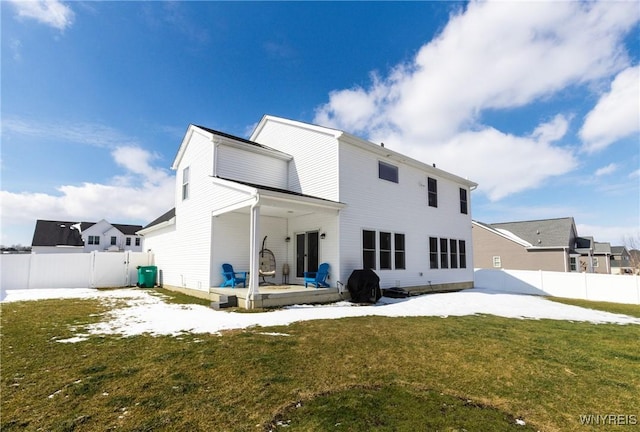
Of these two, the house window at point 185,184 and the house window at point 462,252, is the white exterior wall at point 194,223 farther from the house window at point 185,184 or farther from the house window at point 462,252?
the house window at point 462,252

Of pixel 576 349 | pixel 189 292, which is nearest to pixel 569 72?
pixel 576 349

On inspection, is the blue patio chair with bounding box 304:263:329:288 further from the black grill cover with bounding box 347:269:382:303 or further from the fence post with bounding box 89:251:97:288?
the fence post with bounding box 89:251:97:288

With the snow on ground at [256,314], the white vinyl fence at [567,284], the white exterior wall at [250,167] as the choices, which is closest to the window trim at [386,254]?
the snow on ground at [256,314]

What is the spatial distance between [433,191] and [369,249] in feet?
18.4

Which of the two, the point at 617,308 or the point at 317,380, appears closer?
the point at 317,380

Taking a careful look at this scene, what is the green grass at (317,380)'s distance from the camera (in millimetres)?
2805

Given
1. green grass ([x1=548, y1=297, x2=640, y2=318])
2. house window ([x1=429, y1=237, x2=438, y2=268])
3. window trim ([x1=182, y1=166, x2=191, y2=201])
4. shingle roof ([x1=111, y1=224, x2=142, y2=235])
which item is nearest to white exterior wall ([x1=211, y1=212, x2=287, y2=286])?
window trim ([x1=182, y1=166, x2=191, y2=201])

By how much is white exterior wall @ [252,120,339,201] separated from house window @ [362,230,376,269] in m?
2.08

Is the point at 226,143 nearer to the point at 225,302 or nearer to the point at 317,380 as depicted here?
the point at 225,302

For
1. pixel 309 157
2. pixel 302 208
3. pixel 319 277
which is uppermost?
pixel 309 157

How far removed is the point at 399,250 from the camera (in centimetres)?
1295

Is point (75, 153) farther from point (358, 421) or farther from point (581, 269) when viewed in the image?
point (581, 269)

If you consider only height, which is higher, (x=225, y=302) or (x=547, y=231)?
(x=547, y=231)

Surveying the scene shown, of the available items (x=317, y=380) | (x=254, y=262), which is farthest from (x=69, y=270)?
(x=317, y=380)
